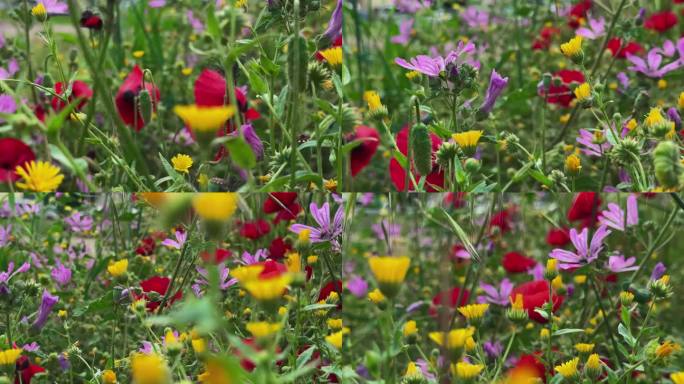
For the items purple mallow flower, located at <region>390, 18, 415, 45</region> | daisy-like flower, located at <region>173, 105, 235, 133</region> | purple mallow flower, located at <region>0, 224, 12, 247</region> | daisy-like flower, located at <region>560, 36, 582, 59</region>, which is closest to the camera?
daisy-like flower, located at <region>173, 105, 235, 133</region>

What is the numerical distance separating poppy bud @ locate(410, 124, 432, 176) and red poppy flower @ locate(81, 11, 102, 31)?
0.70 m

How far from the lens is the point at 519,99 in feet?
4.56

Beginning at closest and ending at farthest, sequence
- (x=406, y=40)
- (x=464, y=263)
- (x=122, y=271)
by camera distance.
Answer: (x=122, y=271), (x=464, y=263), (x=406, y=40)

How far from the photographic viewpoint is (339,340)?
0.75 meters

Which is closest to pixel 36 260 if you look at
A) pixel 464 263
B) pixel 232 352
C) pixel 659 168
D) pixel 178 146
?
pixel 178 146

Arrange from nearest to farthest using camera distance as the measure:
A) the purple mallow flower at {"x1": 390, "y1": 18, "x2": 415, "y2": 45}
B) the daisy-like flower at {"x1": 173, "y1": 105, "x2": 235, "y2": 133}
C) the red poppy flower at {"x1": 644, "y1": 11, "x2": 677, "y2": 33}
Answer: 1. the daisy-like flower at {"x1": 173, "y1": 105, "x2": 235, "y2": 133}
2. the red poppy flower at {"x1": 644, "y1": 11, "x2": 677, "y2": 33}
3. the purple mallow flower at {"x1": 390, "y1": 18, "x2": 415, "y2": 45}

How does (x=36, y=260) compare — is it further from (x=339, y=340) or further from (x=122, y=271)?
(x=339, y=340)

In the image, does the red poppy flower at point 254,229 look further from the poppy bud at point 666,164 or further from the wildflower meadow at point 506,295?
the poppy bud at point 666,164

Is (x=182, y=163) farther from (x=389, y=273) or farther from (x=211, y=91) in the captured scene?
(x=389, y=273)

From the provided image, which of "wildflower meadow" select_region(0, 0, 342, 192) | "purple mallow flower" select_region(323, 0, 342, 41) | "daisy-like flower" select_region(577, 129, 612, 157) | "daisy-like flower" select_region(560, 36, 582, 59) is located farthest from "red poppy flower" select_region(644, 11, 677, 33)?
"purple mallow flower" select_region(323, 0, 342, 41)

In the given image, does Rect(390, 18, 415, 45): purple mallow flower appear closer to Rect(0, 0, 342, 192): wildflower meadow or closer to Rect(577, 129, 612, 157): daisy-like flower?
Rect(0, 0, 342, 192): wildflower meadow

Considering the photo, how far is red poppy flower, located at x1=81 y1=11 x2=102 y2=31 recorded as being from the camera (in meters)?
1.31

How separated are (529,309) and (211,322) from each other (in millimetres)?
544

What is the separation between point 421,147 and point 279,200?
163mm
